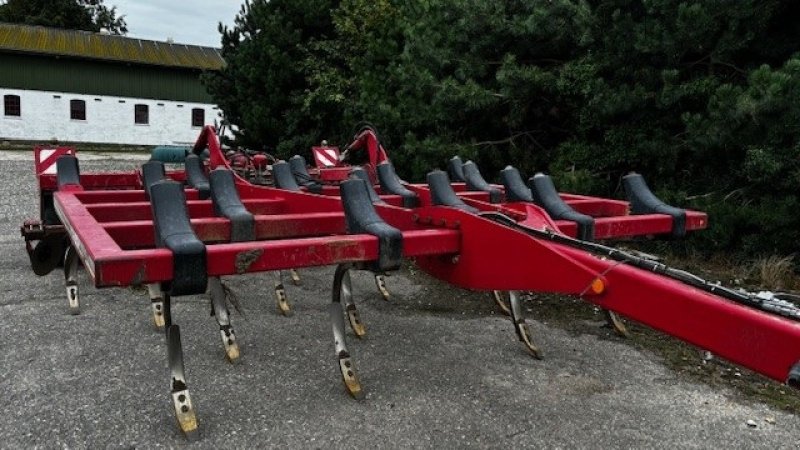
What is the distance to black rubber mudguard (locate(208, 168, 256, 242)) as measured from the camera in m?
3.13

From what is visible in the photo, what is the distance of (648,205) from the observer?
354 centimetres

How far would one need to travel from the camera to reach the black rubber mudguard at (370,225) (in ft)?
8.52

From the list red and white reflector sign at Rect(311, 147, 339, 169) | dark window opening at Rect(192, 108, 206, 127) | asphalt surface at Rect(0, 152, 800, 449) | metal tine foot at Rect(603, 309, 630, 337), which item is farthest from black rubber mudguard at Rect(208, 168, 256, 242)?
dark window opening at Rect(192, 108, 206, 127)

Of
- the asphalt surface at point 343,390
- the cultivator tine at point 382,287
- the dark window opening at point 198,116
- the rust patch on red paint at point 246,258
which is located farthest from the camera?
the dark window opening at point 198,116

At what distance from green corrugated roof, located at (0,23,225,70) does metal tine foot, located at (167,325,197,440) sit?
30.5 m

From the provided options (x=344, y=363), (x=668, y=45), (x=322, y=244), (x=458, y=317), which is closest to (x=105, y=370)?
(x=344, y=363)

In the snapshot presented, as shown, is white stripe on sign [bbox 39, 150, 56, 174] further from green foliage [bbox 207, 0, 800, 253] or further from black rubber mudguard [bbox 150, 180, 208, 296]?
green foliage [bbox 207, 0, 800, 253]

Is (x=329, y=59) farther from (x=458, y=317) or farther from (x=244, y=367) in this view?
(x=244, y=367)

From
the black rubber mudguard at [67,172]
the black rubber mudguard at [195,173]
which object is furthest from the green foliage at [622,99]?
the black rubber mudguard at [67,172]

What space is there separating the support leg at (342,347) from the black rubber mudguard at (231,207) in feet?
1.58

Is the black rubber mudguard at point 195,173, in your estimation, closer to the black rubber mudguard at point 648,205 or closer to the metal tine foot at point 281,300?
the metal tine foot at point 281,300

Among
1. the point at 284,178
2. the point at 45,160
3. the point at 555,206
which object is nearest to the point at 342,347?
the point at 555,206

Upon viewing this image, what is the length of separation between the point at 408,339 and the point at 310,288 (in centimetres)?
150

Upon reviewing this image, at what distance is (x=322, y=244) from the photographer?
2508mm
